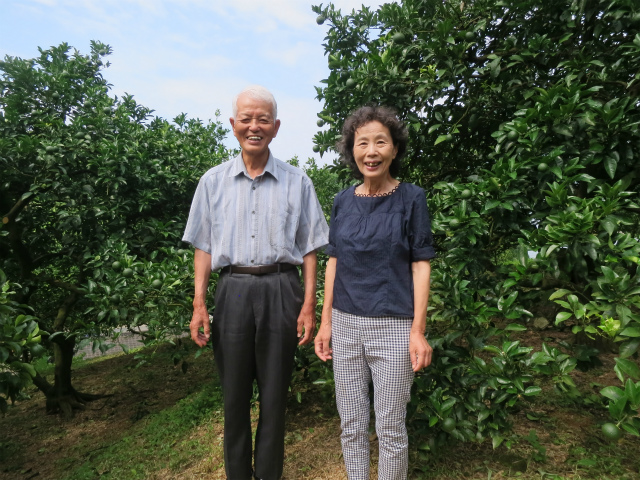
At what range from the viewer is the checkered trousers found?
193cm

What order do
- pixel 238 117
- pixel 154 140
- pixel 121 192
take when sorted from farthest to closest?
1. pixel 154 140
2. pixel 121 192
3. pixel 238 117

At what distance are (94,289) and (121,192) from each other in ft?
3.23

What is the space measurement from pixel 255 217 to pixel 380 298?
0.75 m

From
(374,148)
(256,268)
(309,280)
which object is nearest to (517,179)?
(374,148)

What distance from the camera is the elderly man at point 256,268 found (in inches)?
86.3

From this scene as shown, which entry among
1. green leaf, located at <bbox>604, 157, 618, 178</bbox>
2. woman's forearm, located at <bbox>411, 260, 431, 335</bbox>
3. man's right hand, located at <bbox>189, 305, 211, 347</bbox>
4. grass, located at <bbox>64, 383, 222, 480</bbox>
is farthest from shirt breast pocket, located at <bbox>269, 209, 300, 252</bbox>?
grass, located at <bbox>64, 383, 222, 480</bbox>

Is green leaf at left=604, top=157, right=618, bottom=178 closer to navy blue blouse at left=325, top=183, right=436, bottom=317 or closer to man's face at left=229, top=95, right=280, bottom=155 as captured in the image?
navy blue blouse at left=325, top=183, right=436, bottom=317

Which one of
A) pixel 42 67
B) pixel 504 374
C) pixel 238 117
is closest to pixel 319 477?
pixel 504 374

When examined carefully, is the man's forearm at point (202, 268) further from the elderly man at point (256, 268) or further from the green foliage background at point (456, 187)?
the green foliage background at point (456, 187)

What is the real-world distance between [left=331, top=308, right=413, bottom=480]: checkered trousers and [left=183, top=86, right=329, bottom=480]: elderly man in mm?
308

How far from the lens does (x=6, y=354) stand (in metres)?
2.17

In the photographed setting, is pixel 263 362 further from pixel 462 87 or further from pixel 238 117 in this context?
pixel 462 87

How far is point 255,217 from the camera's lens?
223 centimetres

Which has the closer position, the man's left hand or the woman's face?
the woman's face
